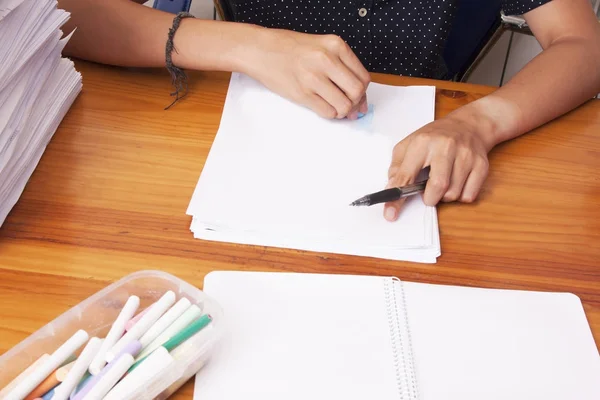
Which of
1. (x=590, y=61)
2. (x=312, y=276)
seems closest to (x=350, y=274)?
(x=312, y=276)

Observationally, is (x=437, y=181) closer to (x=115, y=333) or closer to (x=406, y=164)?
(x=406, y=164)

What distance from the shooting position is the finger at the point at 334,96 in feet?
2.85

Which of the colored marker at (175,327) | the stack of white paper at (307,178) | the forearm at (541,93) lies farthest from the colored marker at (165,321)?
the forearm at (541,93)

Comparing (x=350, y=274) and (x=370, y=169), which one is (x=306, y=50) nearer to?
(x=370, y=169)

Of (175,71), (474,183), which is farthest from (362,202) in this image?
(175,71)

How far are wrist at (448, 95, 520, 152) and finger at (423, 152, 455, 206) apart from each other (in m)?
0.10

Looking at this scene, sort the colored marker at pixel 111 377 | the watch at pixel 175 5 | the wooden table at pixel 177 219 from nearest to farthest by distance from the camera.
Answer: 1. the colored marker at pixel 111 377
2. the wooden table at pixel 177 219
3. the watch at pixel 175 5

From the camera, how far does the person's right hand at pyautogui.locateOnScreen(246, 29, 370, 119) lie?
0.87 meters

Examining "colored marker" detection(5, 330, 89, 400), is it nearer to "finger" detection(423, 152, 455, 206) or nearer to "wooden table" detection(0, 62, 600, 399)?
"wooden table" detection(0, 62, 600, 399)

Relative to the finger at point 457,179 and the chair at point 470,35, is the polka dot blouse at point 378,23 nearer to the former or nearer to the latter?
the chair at point 470,35

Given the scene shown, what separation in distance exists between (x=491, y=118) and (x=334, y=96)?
0.21 m

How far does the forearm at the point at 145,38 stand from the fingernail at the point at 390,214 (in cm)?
33

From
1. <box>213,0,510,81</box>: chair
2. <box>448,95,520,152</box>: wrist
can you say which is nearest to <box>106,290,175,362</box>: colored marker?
<box>448,95,520,152</box>: wrist

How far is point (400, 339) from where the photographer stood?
0.61 meters
